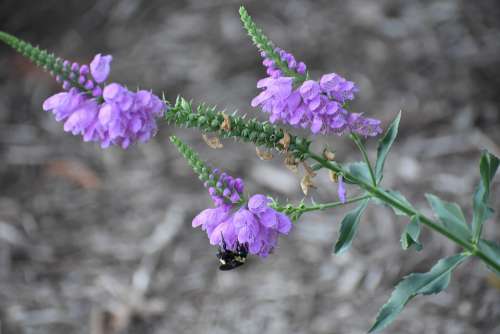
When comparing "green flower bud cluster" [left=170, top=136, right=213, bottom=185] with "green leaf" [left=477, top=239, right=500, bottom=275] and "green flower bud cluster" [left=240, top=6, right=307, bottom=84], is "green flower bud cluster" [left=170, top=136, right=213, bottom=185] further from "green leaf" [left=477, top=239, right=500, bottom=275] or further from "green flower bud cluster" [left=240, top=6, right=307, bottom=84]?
"green leaf" [left=477, top=239, right=500, bottom=275]

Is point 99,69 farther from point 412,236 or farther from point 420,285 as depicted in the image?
point 420,285

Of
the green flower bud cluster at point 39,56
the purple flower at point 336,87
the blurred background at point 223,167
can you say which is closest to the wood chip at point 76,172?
the blurred background at point 223,167

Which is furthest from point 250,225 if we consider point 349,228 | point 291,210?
point 349,228

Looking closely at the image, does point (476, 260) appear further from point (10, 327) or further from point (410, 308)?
point (10, 327)

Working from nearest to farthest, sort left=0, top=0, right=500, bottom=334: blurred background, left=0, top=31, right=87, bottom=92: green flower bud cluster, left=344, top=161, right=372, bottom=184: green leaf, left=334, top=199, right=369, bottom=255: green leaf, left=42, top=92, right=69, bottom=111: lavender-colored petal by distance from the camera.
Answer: left=0, top=31, right=87, bottom=92: green flower bud cluster < left=42, top=92, right=69, bottom=111: lavender-colored petal < left=334, top=199, right=369, bottom=255: green leaf < left=344, top=161, right=372, bottom=184: green leaf < left=0, top=0, right=500, bottom=334: blurred background

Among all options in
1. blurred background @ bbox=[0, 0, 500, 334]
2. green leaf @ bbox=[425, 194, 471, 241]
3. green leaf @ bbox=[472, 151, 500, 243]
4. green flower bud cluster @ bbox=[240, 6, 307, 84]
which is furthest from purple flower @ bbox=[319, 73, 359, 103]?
blurred background @ bbox=[0, 0, 500, 334]

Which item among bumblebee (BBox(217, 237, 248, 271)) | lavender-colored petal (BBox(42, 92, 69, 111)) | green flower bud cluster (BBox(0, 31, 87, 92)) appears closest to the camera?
green flower bud cluster (BBox(0, 31, 87, 92))
